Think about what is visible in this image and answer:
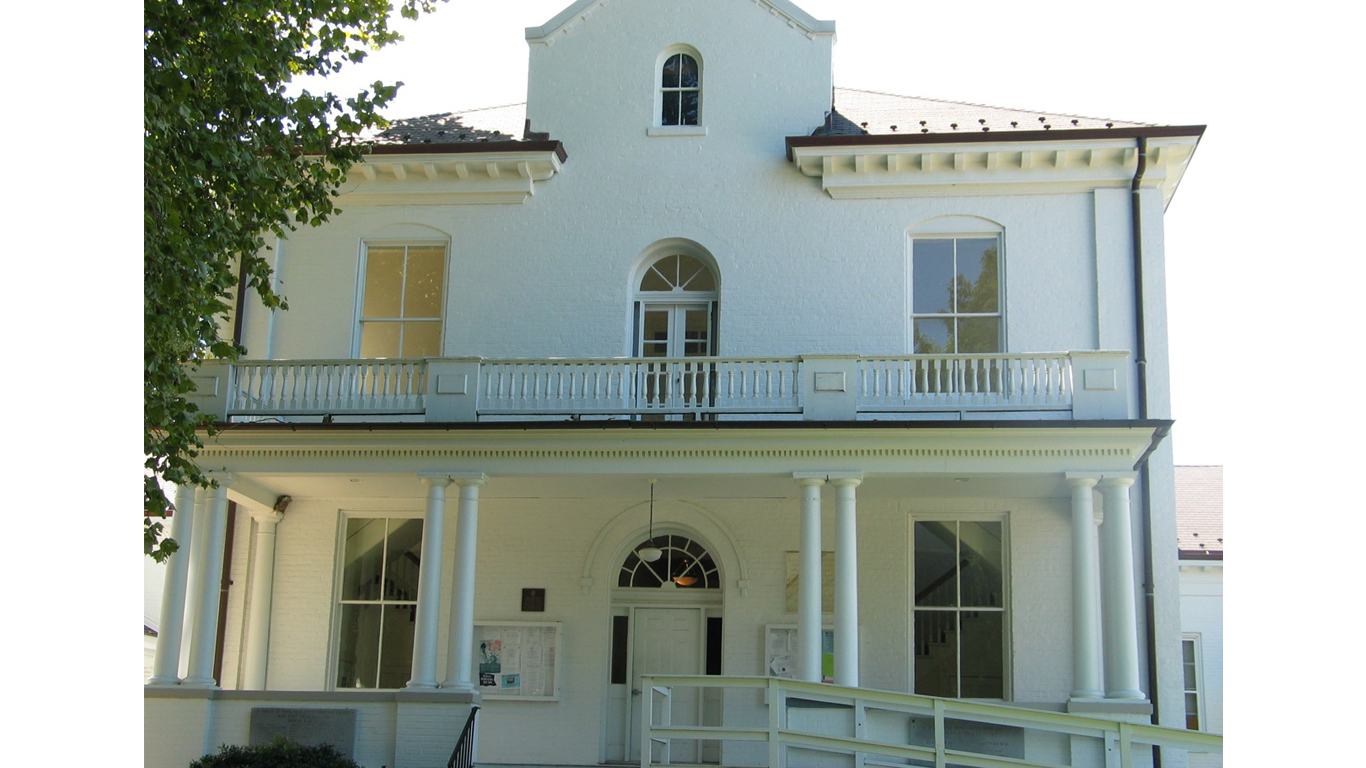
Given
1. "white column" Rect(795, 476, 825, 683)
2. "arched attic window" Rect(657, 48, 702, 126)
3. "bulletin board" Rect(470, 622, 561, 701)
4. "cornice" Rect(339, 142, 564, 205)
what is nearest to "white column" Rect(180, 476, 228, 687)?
"bulletin board" Rect(470, 622, 561, 701)

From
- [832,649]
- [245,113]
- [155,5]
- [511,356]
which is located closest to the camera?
[155,5]

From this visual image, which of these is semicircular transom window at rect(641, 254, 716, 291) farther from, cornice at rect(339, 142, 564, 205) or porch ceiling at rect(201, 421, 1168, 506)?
porch ceiling at rect(201, 421, 1168, 506)

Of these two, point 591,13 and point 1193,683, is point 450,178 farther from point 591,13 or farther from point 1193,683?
point 1193,683

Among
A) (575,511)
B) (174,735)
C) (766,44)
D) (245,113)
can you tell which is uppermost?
(766,44)

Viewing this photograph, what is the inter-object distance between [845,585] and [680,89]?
25.5 feet

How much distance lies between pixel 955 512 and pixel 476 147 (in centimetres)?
790

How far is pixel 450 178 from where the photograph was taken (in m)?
19.4

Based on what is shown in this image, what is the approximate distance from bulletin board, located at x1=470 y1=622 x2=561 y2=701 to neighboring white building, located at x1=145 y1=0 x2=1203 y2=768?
0.13 feet

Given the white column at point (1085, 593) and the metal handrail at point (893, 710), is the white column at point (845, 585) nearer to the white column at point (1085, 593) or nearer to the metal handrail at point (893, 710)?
the metal handrail at point (893, 710)

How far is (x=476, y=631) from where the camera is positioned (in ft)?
60.0

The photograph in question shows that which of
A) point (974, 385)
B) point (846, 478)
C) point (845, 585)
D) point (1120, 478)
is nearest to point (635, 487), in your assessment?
point (846, 478)

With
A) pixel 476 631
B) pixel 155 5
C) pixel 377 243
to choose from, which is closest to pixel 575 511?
pixel 476 631

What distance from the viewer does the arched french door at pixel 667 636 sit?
1794 cm
